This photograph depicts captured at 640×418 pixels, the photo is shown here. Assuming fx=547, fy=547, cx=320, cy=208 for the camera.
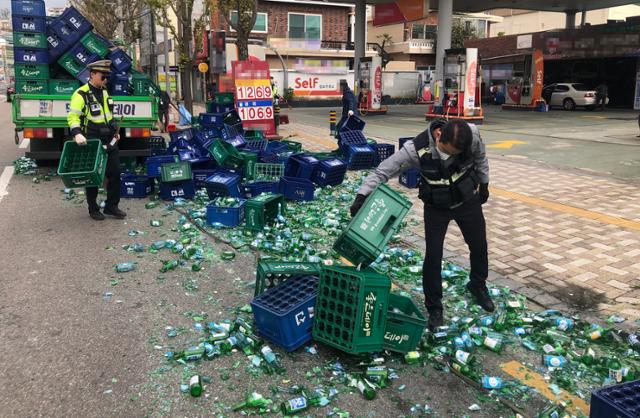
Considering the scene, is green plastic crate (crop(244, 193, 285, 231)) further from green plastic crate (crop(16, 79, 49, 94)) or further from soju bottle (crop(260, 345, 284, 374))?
green plastic crate (crop(16, 79, 49, 94))

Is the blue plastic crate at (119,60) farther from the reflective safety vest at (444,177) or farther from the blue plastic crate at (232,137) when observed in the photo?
the reflective safety vest at (444,177)

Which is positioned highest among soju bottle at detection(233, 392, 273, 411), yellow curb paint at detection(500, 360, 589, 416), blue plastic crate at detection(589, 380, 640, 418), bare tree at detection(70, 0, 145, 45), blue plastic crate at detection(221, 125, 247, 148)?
bare tree at detection(70, 0, 145, 45)

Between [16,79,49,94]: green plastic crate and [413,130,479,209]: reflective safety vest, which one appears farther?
[16,79,49,94]: green plastic crate

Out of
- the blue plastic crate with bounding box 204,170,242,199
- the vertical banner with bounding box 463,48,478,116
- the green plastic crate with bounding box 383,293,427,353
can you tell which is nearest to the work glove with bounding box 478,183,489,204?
the green plastic crate with bounding box 383,293,427,353

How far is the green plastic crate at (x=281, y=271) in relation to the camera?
4484 millimetres

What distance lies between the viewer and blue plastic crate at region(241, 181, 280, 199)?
8461 millimetres

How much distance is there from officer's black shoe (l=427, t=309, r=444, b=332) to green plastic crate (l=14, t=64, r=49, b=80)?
33.3 ft

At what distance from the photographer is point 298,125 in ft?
76.4

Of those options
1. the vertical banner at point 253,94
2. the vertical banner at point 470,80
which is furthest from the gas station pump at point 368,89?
the vertical banner at point 253,94

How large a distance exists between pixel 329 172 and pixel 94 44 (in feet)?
20.6

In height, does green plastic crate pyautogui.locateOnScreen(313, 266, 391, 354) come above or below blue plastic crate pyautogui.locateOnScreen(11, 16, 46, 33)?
below

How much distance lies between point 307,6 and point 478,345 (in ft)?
155

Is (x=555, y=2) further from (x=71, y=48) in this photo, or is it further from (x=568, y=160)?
(x=71, y=48)

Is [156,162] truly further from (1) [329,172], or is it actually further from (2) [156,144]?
(2) [156,144]
